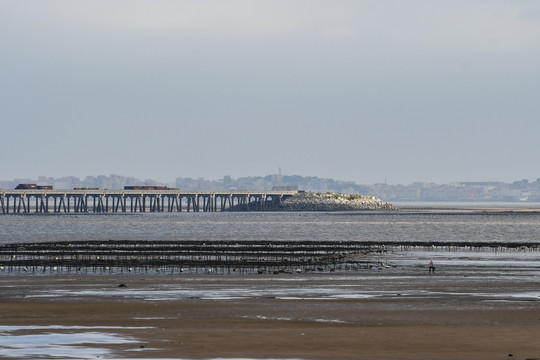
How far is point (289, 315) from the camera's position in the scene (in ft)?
120

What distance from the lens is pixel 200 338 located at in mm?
30328

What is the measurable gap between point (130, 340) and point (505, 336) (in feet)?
35.8

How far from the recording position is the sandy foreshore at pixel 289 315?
28297 mm

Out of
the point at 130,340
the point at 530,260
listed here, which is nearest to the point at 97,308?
the point at 130,340

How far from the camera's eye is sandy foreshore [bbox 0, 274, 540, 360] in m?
28.3

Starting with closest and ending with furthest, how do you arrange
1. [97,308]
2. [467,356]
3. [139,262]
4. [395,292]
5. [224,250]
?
[467,356] → [97,308] → [395,292] → [139,262] → [224,250]

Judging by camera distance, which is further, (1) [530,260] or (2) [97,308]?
(1) [530,260]

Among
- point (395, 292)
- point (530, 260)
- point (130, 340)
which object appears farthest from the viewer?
point (530, 260)

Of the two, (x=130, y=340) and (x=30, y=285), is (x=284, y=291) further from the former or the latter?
(x=130, y=340)

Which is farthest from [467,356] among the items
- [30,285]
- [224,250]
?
[224,250]

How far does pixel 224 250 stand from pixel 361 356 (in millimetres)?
59688

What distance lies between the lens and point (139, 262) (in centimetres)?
6831

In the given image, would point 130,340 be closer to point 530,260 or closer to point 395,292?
point 395,292

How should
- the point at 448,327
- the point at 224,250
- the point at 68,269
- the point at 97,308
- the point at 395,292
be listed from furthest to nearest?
the point at 224,250
the point at 68,269
the point at 395,292
the point at 97,308
the point at 448,327
